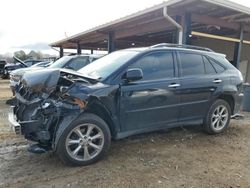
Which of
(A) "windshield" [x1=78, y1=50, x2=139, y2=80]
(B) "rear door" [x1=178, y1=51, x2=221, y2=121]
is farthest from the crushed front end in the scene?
(B) "rear door" [x1=178, y1=51, x2=221, y2=121]

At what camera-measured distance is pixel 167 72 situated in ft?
15.1

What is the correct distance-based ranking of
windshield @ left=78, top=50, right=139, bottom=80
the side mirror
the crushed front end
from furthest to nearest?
windshield @ left=78, top=50, right=139, bottom=80 → the side mirror → the crushed front end

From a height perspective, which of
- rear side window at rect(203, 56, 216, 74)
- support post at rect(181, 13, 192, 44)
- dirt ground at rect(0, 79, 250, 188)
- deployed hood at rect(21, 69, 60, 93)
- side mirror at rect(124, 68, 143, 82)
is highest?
support post at rect(181, 13, 192, 44)

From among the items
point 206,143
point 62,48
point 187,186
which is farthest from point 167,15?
point 62,48

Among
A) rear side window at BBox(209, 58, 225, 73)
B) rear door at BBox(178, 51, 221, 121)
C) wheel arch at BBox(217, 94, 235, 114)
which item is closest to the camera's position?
rear door at BBox(178, 51, 221, 121)

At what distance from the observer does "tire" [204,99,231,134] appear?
5.22m

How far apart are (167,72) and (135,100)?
2.96 feet

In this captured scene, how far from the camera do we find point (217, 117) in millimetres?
5375

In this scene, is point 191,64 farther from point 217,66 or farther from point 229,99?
point 229,99

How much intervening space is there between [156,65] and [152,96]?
1.97 ft

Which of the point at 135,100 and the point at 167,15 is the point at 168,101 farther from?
the point at 167,15

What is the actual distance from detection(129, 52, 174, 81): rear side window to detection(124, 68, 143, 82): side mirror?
0.78ft

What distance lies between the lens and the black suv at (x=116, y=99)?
3.61 metres

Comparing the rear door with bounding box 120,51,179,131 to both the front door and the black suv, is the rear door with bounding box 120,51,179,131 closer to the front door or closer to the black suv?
the black suv
